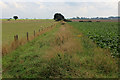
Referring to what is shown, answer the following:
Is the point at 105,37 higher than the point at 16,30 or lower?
lower

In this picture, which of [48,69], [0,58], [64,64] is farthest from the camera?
[0,58]

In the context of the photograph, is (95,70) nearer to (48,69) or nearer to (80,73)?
(80,73)

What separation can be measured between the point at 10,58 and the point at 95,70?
5.76m

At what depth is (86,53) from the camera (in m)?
9.00

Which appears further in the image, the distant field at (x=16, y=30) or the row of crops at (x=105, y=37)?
the distant field at (x=16, y=30)

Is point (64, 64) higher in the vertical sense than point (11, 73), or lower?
higher

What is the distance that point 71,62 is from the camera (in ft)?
23.7

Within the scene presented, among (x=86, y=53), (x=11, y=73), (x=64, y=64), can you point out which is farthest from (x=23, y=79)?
(x=86, y=53)

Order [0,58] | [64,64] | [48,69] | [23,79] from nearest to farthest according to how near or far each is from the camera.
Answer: [23,79], [48,69], [64,64], [0,58]

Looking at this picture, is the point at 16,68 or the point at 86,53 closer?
the point at 16,68

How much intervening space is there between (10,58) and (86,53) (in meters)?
5.20

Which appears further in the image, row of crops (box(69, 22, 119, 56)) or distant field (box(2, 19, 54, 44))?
distant field (box(2, 19, 54, 44))

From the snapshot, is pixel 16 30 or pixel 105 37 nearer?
pixel 105 37

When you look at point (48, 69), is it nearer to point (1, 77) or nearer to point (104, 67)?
point (1, 77)
